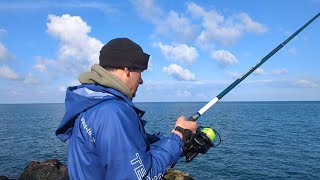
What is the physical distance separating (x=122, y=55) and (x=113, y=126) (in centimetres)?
92

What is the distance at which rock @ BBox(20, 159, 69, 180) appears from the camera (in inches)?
935

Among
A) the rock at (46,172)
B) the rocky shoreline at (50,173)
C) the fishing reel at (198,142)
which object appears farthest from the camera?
the rock at (46,172)

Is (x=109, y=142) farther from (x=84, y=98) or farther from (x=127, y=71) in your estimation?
(x=127, y=71)

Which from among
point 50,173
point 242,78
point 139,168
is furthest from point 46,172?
point 139,168

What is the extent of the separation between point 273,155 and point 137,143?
41.6 meters

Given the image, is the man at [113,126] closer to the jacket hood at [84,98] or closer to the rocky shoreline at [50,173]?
the jacket hood at [84,98]

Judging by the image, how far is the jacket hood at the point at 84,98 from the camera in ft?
10.4

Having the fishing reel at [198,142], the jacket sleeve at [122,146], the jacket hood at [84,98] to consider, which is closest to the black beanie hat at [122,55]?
the jacket hood at [84,98]

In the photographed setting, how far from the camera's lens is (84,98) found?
10.6 feet

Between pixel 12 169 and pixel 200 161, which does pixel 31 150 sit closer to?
pixel 12 169

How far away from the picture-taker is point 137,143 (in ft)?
10.0

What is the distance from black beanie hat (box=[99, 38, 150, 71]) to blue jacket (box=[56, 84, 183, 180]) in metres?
0.33

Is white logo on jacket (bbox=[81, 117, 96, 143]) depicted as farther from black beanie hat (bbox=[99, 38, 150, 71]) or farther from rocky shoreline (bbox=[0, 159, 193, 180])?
rocky shoreline (bbox=[0, 159, 193, 180])

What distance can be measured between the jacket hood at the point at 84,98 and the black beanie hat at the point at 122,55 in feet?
1.07
